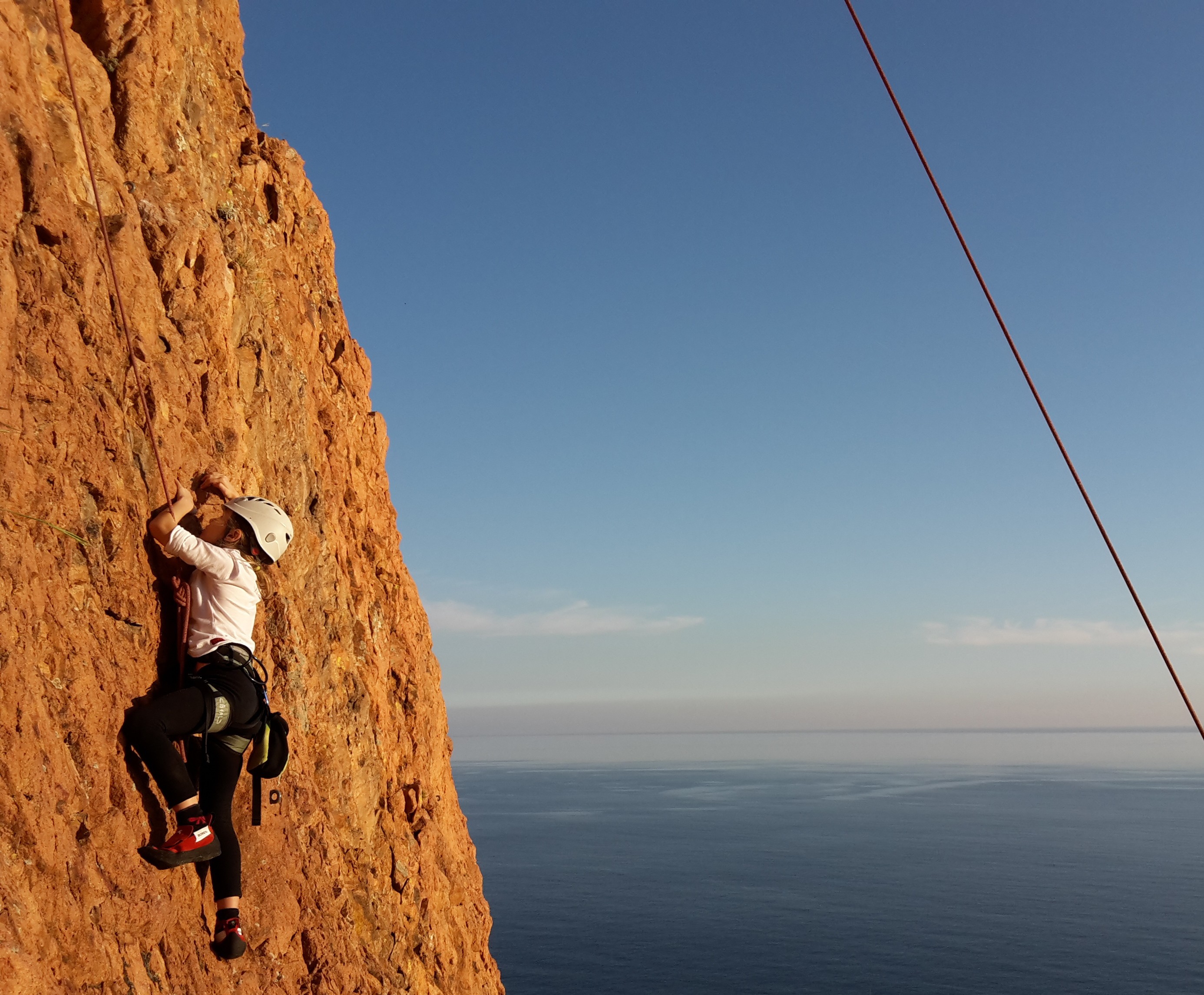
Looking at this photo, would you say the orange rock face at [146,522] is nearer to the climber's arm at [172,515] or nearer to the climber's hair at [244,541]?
the climber's arm at [172,515]

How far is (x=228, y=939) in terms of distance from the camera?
659 centimetres

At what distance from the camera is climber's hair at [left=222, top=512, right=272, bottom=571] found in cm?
717

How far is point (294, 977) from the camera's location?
24.3 ft

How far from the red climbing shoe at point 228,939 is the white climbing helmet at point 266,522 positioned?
108 inches

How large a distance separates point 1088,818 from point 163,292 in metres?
202

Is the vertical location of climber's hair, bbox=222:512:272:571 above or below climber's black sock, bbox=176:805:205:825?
above

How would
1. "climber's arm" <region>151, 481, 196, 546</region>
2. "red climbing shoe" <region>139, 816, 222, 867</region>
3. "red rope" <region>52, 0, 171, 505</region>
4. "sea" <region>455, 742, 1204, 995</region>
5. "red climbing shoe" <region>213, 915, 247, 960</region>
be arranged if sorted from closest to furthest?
"red climbing shoe" <region>139, 816, 222, 867</region>
"red climbing shoe" <region>213, 915, 247, 960</region>
"climber's arm" <region>151, 481, 196, 546</region>
"red rope" <region>52, 0, 171, 505</region>
"sea" <region>455, 742, 1204, 995</region>

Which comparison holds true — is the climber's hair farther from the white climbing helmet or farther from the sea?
the sea

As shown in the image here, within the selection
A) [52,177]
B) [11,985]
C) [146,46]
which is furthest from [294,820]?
[146,46]

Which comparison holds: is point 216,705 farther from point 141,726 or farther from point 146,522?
point 146,522

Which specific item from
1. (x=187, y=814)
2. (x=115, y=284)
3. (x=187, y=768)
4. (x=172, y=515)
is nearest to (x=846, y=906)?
(x=187, y=768)

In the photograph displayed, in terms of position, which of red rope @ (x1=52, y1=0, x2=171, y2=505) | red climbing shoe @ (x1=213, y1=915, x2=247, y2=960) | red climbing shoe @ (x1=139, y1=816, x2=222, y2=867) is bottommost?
red climbing shoe @ (x1=213, y1=915, x2=247, y2=960)

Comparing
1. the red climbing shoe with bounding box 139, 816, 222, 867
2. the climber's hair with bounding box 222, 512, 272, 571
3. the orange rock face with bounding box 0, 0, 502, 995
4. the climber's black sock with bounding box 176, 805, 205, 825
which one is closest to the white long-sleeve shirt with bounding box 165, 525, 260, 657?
the climber's hair with bounding box 222, 512, 272, 571

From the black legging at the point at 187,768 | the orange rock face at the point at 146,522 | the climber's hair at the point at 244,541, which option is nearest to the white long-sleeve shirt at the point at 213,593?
the climber's hair at the point at 244,541
